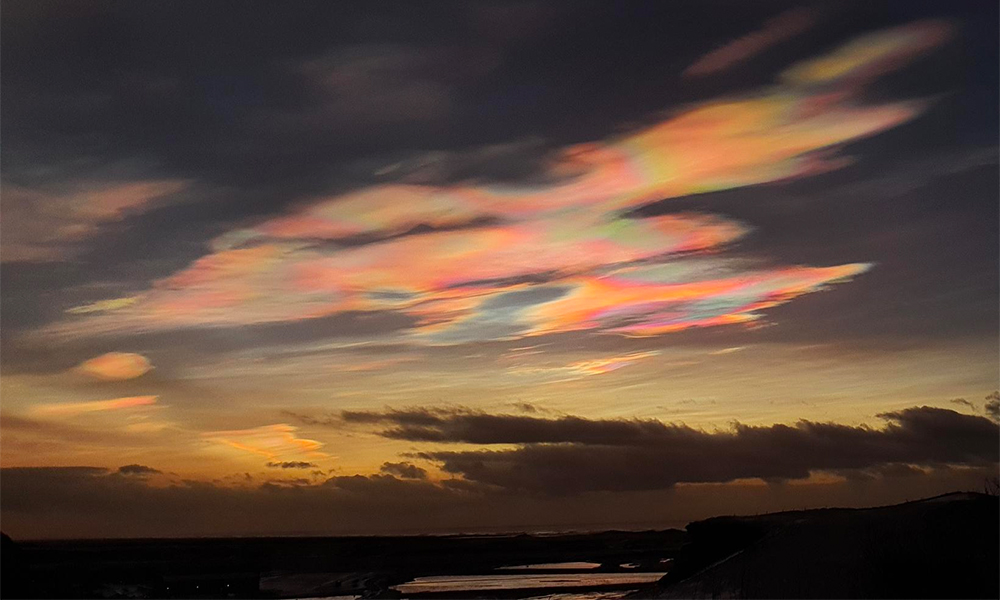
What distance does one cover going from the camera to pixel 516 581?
66625mm

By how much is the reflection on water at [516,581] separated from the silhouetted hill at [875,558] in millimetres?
28661

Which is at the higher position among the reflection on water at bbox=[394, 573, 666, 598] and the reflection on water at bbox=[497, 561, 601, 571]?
the reflection on water at bbox=[394, 573, 666, 598]

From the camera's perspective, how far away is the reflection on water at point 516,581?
61100 millimetres

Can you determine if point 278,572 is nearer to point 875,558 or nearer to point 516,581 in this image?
point 516,581

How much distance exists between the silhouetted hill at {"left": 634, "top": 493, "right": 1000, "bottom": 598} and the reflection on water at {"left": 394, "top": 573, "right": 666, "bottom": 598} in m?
28.7

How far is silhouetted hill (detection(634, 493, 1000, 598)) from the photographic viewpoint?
27.4 metres

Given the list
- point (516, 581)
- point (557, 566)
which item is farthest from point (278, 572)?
point (516, 581)

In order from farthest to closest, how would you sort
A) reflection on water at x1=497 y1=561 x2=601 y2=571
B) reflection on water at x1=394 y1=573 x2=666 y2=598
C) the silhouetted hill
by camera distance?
reflection on water at x1=497 y1=561 x2=601 y2=571 → reflection on water at x1=394 y1=573 x2=666 y2=598 → the silhouetted hill

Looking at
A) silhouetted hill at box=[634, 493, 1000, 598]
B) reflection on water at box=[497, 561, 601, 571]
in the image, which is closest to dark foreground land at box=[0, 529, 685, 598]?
reflection on water at box=[497, 561, 601, 571]

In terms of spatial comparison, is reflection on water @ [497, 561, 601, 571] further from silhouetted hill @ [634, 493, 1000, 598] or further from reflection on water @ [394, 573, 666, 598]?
silhouetted hill @ [634, 493, 1000, 598]

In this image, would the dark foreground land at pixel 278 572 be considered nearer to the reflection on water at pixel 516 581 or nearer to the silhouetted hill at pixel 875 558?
the reflection on water at pixel 516 581

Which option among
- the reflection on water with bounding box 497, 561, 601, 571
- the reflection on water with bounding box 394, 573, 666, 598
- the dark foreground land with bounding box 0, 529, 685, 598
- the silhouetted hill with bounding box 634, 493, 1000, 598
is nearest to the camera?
the silhouetted hill with bounding box 634, 493, 1000, 598

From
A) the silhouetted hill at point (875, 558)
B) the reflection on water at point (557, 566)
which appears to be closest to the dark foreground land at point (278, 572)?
the reflection on water at point (557, 566)

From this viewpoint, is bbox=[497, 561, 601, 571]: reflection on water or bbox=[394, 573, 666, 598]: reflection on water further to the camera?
bbox=[497, 561, 601, 571]: reflection on water
